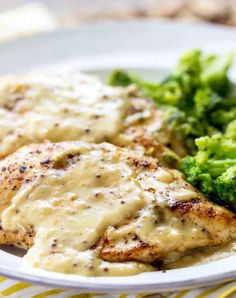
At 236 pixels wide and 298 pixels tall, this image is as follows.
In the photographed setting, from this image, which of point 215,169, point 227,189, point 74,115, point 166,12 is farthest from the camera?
point 166,12

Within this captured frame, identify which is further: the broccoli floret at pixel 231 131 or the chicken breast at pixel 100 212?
the broccoli floret at pixel 231 131

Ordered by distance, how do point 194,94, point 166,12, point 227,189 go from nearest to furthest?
1. point 227,189
2. point 194,94
3. point 166,12

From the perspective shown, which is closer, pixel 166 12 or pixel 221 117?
pixel 221 117

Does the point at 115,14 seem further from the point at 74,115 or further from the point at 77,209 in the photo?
the point at 77,209

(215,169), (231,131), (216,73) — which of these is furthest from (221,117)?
(215,169)

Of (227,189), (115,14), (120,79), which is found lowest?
(115,14)

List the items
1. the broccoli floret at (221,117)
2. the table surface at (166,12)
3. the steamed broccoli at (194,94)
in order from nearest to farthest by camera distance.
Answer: the steamed broccoli at (194,94) → the broccoli floret at (221,117) → the table surface at (166,12)

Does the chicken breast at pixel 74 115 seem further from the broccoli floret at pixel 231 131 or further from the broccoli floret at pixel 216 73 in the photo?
the broccoli floret at pixel 216 73

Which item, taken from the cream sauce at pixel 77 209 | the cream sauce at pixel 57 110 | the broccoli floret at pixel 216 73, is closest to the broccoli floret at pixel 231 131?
the broccoli floret at pixel 216 73
